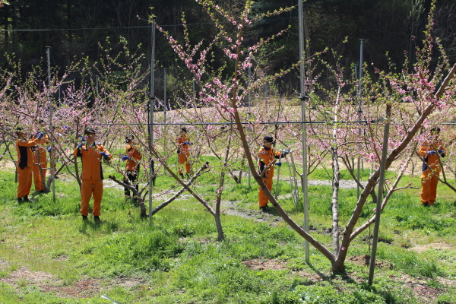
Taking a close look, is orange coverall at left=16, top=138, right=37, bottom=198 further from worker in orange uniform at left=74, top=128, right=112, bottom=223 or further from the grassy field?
worker in orange uniform at left=74, top=128, right=112, bottom=223

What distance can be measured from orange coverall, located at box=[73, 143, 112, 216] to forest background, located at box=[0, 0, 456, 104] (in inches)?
779

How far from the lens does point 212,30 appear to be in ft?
106

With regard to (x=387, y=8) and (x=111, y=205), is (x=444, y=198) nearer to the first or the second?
(x=111, y=205)

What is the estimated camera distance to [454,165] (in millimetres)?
13961

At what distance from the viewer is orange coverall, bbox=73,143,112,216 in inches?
314

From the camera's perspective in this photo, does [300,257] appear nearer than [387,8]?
Yes

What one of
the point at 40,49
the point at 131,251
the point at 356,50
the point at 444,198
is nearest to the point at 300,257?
the point at 131,251

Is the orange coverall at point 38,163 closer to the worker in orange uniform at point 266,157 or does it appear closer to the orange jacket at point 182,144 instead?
the orange jacket at point 182,144

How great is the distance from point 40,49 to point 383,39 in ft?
86.6

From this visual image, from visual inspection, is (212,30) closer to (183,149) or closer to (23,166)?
(23,166)

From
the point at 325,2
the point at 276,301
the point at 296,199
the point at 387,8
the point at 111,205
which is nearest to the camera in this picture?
the point at 276,301

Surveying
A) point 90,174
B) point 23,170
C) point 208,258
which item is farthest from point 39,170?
point 208,258

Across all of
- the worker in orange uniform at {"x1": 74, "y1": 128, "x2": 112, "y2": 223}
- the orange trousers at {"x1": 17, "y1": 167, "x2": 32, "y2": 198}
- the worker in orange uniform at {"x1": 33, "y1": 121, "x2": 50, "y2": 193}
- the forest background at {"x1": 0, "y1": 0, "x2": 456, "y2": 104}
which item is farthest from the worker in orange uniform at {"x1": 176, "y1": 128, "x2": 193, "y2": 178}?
the forest background at {"x1": 0, "y1": 0, "x2": 456, "y2": 104}

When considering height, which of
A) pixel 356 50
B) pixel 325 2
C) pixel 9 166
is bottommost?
pixel 9 166
